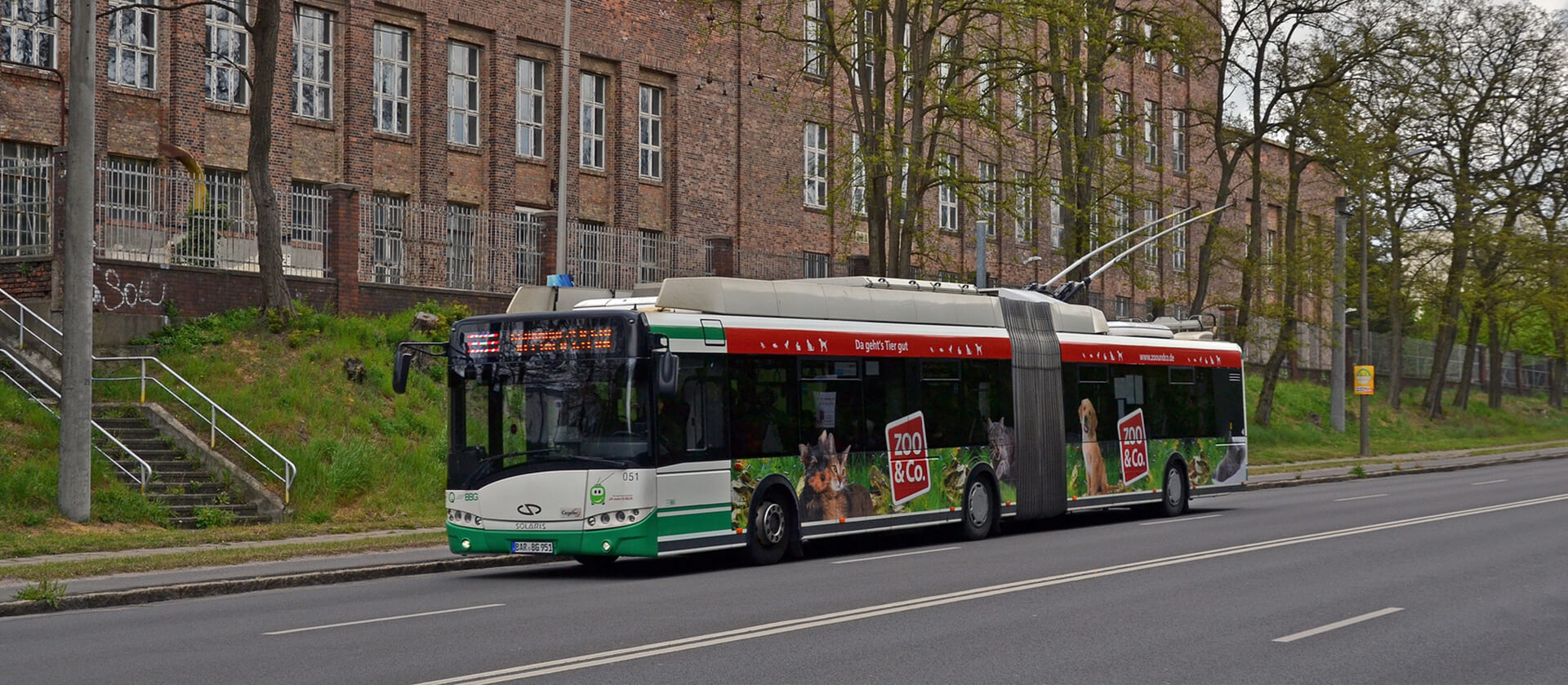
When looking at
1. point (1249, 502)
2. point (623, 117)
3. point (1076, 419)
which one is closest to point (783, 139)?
point (623, 117)

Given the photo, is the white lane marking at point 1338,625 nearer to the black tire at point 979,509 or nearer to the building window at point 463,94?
the black tire at point 979,509

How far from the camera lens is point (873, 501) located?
1952cm

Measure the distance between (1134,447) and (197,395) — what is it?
1387cm

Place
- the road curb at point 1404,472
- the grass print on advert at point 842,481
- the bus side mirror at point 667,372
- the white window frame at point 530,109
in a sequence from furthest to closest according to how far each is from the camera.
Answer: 1. the white window frame at point 530,109
2. the road curb at point 1404,472
3. the grass print on advert at point 842,481
4. the bus side mirror at point 667,372

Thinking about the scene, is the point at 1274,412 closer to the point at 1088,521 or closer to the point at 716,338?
the point at 1088,521

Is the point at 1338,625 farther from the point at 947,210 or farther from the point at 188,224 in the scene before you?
the point at 947,210

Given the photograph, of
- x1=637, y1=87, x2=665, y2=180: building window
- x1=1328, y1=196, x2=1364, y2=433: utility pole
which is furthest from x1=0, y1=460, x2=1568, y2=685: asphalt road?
x1=1328, y1=196, x2=1364, y2=433: utility pole

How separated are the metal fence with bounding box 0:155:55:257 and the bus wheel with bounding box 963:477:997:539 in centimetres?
1533

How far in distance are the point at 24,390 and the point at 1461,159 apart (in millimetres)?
48369

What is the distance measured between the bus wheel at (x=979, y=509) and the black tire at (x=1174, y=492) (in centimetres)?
497

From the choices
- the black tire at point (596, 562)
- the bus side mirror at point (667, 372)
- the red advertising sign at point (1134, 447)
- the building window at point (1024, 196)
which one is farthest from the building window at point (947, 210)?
the bus side mirror at point (667, 372)

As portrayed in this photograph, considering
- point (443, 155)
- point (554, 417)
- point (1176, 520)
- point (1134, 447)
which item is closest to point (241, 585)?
point (554, 417)

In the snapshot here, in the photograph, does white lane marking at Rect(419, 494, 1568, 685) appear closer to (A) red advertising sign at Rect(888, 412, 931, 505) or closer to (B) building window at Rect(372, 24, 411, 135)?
(A) red advertising sign at Rect(888, 412, 931, 505)

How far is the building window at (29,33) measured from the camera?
30.2 m
